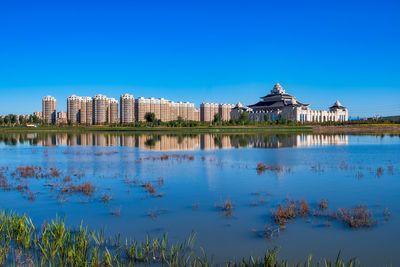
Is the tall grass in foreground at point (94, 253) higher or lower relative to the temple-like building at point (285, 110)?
lower

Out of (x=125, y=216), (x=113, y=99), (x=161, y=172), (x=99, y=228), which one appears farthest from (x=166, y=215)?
(x=113, y=99)

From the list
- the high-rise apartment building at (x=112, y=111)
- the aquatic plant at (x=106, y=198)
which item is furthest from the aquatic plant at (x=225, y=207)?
the high-rise apartment building at (x=112, y=111)

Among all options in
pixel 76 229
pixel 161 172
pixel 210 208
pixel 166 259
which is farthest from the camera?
pixel 161 172

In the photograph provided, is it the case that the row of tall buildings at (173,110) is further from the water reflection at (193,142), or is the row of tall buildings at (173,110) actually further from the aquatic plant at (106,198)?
the aquatic plant at (106,198)

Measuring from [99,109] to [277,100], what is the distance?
2719 inches

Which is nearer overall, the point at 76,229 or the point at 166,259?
the point at 166,259

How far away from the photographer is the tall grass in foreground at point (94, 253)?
683 centimetres

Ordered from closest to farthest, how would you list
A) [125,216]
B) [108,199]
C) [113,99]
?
[125,216] < [108,199] < [113,99]

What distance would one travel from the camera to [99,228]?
9.27 m

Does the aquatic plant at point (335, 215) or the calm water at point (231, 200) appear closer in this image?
the calm water at point (231, 200)

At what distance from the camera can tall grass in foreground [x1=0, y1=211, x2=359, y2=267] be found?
683cm

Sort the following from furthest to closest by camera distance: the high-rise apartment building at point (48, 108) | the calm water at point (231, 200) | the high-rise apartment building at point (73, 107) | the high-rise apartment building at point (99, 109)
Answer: the high-rise apartment building at point (48, 108)
the high-rise apartment building at point (73, 107)
the high-rise apartment building at point (99, 109)
the calm water at point (231, 200)

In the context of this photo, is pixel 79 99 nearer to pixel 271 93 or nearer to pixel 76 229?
pixel 271 93

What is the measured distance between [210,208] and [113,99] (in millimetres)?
144971
